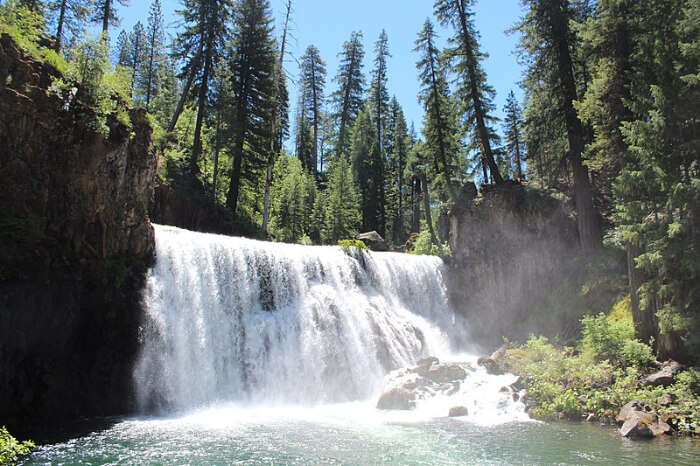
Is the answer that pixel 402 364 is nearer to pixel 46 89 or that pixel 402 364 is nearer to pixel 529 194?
pixel 529 194

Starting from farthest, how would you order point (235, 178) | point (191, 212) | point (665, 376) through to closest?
point (235, 178), point (191, 212), point (665, 376)

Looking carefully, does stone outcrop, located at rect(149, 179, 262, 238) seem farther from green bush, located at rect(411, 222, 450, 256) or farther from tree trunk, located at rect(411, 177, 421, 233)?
tree trunk, located at rect(411, 177, 421, 233)

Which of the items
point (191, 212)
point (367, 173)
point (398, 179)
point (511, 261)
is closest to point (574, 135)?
point (511, 261)

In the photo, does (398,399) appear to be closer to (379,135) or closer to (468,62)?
(468,62)

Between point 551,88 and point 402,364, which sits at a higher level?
point 551,88

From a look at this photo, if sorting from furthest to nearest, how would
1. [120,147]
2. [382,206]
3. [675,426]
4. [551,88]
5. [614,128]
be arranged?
[382,206] → [551,88] → [614,128] → [120,147] → [675,426]

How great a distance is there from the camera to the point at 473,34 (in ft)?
86.8

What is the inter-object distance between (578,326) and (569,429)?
28.2 feet

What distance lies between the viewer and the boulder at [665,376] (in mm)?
12156

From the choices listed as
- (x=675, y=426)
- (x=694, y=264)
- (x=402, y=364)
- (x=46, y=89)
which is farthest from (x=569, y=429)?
(x=46, y=89)

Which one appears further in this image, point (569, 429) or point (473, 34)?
point (473, 34)

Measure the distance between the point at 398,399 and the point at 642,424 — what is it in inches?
265

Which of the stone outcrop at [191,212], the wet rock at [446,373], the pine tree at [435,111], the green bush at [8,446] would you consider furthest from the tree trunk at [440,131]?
the green bush at [8,446]

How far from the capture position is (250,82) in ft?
87.5
